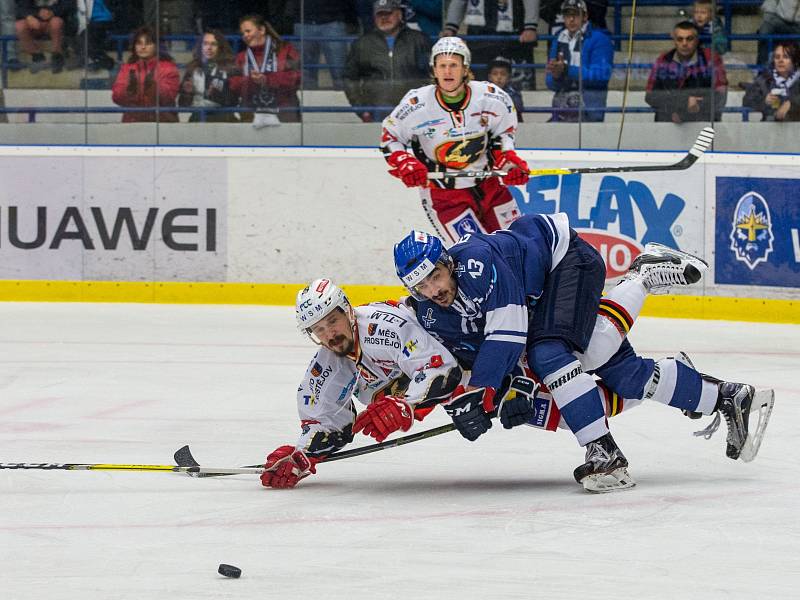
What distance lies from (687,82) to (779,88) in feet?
1.76

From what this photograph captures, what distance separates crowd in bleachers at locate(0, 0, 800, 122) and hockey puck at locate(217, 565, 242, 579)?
5.89 m

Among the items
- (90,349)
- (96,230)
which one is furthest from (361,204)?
(90,349)

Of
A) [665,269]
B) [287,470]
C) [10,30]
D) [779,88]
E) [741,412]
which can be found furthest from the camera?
[10,30]

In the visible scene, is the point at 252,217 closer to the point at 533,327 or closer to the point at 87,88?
the point at 87,88

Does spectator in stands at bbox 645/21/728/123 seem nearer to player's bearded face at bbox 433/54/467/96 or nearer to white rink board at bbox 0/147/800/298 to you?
white rink board at bbox 0/147/800/298

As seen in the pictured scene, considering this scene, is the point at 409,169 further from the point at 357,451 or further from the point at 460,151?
the point at 357,451

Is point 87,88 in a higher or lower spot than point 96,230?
higher

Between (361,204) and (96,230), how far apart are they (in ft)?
5.54

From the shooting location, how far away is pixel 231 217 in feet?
29.0

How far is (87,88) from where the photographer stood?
29.7ft

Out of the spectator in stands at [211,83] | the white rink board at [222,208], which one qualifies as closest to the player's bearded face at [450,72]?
the white rink board at [222,208]

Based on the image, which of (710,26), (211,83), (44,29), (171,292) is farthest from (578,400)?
(44,29)

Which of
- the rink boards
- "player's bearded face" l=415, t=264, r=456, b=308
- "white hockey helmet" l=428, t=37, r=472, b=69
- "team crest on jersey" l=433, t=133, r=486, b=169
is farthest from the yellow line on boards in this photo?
"player's bearded face" l=415, t=264, r=456, b=308

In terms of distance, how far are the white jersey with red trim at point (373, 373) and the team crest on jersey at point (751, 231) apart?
4376 mm
